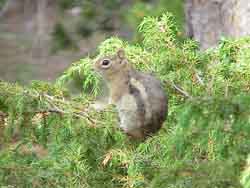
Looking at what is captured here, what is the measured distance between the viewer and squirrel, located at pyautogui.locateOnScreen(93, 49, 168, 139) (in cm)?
281

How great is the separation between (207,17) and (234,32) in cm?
47

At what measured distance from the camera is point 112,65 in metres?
3.32

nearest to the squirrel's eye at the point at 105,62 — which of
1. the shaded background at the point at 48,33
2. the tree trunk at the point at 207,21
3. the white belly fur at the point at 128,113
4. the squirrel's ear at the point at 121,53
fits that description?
the squirrel's ear at the point at 121,53

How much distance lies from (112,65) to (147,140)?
64cm

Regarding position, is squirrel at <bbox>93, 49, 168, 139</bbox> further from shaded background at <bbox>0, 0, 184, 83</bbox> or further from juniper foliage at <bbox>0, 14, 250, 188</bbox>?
shaded background at <bbox>0, 0, 184, 83</bbox>

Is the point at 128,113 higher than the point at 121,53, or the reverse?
the point at 121,53

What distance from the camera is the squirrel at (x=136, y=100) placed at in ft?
9.22

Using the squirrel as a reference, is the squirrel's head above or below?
above

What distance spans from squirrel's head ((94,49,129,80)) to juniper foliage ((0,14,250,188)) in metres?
0.04

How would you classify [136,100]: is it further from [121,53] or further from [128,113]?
[121,53]

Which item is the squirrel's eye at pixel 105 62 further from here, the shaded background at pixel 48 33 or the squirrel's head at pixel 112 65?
the shaded background at pixel 48 33

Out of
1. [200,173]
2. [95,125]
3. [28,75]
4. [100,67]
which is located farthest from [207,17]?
[28,75]

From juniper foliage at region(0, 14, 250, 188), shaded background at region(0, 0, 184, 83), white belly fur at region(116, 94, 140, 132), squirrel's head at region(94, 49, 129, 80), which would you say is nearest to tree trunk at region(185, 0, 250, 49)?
squirrel's head at region(94, 49, 129, 80)

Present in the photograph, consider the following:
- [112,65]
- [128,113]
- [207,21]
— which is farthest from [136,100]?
[207,21]
